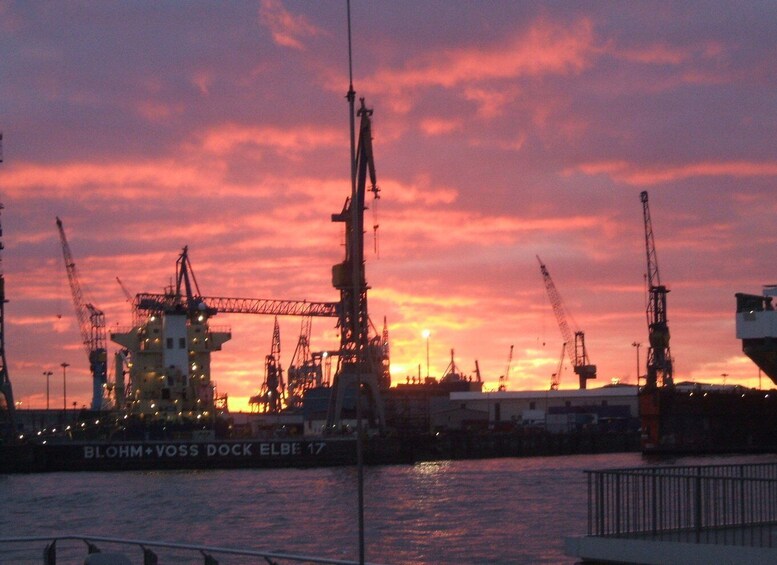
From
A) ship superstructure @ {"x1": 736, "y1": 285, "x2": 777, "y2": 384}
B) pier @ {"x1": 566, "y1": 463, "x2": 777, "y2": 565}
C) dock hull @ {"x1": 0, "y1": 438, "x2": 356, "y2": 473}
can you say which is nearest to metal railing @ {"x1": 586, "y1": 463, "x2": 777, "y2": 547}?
pier @ {"x1": 566, "y1": 463, "x2": 777, "y2": 565}

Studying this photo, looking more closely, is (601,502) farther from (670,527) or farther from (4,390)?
(4,390)

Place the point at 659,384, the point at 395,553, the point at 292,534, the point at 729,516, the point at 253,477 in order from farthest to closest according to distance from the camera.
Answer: the point at 659,384 → the point at 253,477 → the point at 292,534 → the point at 395,553 → the point at 729,516

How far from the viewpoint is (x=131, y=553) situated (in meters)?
26.1

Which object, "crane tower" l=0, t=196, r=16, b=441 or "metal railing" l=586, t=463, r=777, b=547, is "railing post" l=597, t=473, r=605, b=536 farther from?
"crane tower" l=0, t=196, r=16, b=441

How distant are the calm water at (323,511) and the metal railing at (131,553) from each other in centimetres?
34

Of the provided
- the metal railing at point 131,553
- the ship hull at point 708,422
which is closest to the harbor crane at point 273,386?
the ship hull at point 708,422

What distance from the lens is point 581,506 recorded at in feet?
158

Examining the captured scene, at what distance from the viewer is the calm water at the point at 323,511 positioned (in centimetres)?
3628

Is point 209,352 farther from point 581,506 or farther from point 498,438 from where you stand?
point 581,506

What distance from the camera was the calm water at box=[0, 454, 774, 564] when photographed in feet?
119

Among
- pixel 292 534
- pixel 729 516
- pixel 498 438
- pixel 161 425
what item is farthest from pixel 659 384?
pixel 729 516

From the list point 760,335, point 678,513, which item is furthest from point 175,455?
point 678,513

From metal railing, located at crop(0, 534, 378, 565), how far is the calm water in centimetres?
34

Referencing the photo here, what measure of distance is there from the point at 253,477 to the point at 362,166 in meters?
28.0
